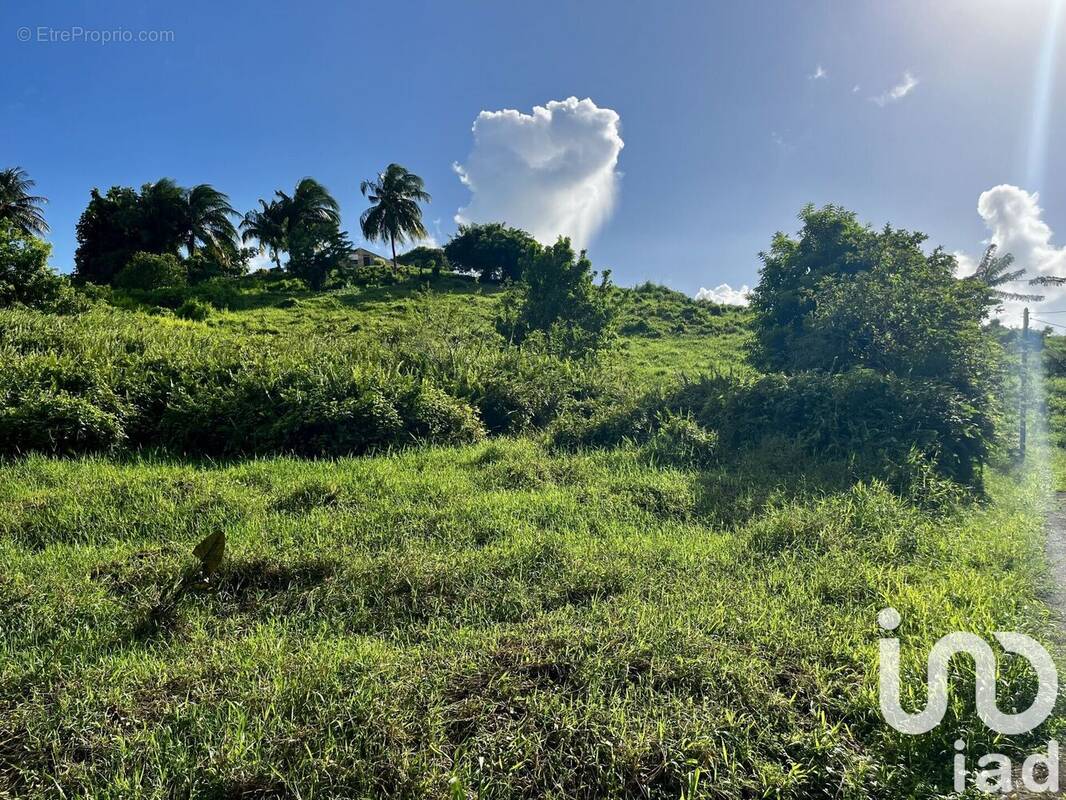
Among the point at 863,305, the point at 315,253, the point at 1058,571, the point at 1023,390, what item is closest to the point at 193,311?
the point at 315,253

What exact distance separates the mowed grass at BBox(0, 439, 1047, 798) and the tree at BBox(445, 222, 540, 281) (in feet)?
107

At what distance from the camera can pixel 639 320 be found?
27781 millimetres

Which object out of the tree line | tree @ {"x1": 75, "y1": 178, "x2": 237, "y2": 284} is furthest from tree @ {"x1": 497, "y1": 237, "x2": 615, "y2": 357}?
tree @ {"x1": 75, "y1": 178, "x2": 237, "y2": 284}

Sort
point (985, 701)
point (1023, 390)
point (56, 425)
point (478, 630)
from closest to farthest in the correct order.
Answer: point (985, 701) < point (478, 630) < point (56, 425) < point (1023, 390)

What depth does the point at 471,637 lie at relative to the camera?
317 centimetres

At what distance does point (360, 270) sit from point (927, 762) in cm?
3376

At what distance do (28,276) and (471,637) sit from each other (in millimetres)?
16498

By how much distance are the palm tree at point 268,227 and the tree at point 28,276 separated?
21.9m

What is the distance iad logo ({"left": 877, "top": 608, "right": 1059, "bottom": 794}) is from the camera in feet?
7.76

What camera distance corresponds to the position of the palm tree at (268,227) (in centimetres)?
3444

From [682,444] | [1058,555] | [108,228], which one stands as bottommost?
[1058,555]

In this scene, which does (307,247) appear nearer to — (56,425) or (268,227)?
(268,227)

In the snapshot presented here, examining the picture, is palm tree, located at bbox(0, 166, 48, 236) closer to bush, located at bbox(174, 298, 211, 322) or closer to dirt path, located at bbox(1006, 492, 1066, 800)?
bush, located at bbox(174, 298, 211, 322)

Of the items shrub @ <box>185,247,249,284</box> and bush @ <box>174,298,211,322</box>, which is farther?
shrub @ <box>185,247,249,284</box>
